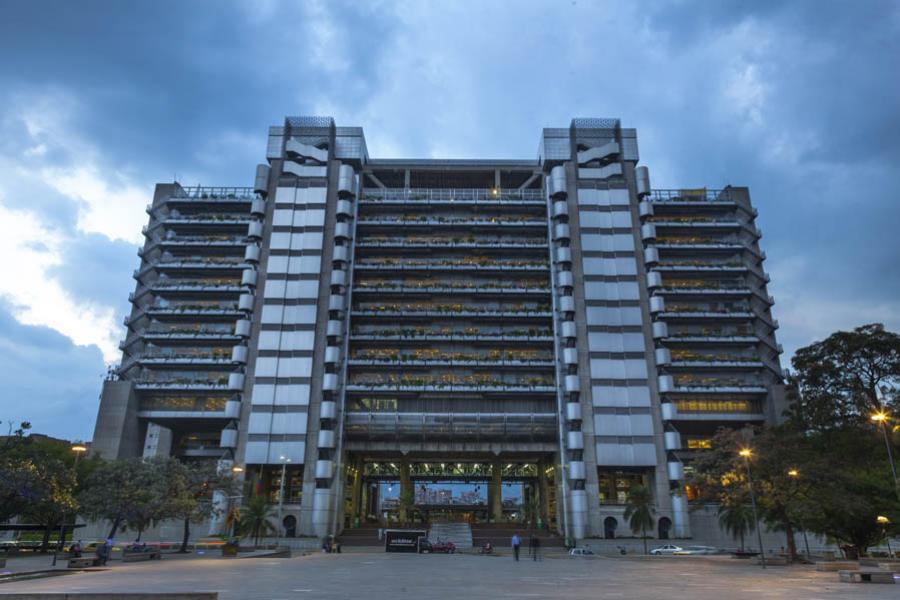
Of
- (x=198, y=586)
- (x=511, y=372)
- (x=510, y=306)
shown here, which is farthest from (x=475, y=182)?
(x=198, y=586)

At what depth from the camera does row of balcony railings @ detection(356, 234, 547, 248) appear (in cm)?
8444

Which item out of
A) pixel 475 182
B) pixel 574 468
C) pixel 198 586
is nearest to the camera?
pixel 198 586

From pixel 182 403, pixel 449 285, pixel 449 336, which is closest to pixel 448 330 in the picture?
pixel 449 336

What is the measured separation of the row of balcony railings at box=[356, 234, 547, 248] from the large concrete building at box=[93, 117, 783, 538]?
331 mm

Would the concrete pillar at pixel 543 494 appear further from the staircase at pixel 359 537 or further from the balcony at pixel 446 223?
the balcony at pixel 446 223

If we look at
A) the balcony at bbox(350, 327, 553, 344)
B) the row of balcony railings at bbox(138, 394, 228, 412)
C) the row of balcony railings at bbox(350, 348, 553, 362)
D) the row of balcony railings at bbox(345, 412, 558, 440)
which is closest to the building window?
the row of balcony railings at bbox(345, 412, 558, 440)

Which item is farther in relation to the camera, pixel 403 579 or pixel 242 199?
pixel 242 199

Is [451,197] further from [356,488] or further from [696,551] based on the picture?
[696,551]

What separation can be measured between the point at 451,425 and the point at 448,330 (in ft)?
42.2

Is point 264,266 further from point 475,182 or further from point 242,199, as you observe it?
point 475,182

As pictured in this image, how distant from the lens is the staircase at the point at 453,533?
69550mm

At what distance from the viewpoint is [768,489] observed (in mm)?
44281

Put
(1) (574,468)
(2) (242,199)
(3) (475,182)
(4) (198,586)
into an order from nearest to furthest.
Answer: (4) (198,586) → (1) (574,468) → (2) (242,199) → (3) (475,182)

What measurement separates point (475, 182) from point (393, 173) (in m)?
13.5
